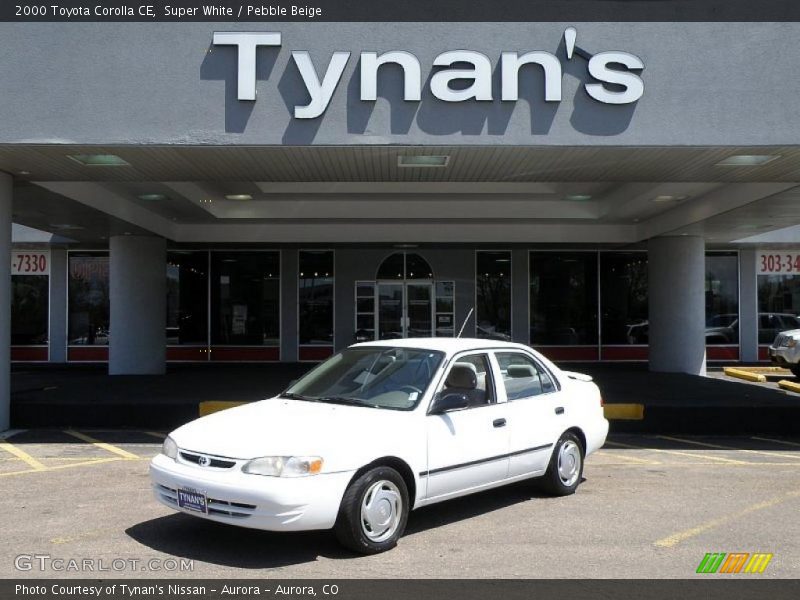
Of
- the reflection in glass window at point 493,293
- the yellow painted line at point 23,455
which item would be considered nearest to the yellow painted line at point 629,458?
the yellow painted line at point 23,455

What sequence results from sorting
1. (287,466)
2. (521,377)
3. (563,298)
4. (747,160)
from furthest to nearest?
(563,298) → (747,160) → (521,377) → (287,466)

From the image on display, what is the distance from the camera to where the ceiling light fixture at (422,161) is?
1007 centimetres

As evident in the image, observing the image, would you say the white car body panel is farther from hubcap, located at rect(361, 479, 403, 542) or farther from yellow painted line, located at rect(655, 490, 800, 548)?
yellow painted line, located at rect(655, 490, 800, 548)

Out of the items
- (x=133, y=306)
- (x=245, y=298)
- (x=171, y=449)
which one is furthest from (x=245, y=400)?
(x=245, y=298)

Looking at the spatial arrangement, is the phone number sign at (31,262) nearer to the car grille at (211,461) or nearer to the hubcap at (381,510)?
the car grille at (211,461)

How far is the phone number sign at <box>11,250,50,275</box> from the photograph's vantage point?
2208 cm

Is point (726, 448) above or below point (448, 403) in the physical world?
below

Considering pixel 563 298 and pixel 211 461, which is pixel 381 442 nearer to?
pixel 211 461

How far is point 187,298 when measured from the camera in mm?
21859

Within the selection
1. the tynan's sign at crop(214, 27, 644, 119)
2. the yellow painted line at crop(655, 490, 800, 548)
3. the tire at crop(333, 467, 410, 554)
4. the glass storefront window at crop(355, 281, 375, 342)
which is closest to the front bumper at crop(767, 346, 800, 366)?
the glass storefront window at crop(355, 281, 375, 342)

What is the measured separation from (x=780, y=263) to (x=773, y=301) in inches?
47.2

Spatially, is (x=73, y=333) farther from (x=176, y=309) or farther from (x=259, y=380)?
(x=259, y=380)

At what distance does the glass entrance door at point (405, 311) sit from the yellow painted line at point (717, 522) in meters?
14.2

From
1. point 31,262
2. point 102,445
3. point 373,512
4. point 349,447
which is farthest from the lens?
point 31,262
